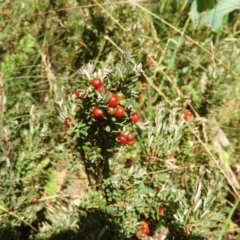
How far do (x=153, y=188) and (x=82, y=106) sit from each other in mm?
615

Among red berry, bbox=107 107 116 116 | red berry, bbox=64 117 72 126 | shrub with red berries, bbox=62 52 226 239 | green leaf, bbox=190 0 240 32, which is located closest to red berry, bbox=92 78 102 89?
shrub with red berries, bbox=62 52 226 239

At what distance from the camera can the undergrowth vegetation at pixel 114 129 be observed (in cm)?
185

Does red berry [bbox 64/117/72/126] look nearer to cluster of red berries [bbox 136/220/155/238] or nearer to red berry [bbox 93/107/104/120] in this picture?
red berry [bbox 93/107/104/120]

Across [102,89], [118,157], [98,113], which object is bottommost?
[118,157]

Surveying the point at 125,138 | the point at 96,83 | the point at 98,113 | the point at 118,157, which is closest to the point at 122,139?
the point at 125,138

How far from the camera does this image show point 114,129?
5.84 feet

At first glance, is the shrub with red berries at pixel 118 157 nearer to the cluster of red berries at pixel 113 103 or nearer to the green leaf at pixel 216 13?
the cluster of red berries at pixel 113 103

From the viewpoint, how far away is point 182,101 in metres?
2.61

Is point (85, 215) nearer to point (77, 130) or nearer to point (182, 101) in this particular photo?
point (77, 130)

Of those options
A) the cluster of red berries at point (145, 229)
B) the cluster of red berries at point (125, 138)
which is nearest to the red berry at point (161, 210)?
the cluster of red berries at point (145, 229)

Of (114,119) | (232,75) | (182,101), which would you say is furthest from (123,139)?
(232,75)

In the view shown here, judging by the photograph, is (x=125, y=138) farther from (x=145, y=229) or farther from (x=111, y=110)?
(x=145, y=229)

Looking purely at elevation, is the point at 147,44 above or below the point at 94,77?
below

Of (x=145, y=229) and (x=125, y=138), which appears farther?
(x=145, y=229)
